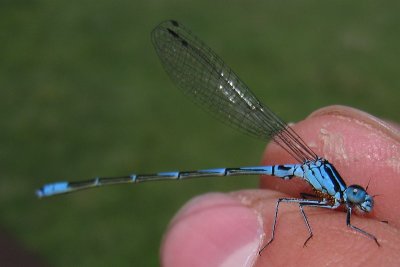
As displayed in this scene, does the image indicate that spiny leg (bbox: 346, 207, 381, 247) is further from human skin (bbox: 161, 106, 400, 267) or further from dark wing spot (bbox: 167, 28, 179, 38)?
dark wing spot (bbox: 167, 28, 179, 38)

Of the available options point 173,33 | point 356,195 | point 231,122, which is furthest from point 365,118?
point 173,33

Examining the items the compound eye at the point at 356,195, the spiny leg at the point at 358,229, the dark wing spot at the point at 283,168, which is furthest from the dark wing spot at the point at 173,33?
the spiny leg at the point at 358,229

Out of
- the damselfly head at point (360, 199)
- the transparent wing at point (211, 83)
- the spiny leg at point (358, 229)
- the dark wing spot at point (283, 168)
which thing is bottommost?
the spiny leg at point (358, 229)

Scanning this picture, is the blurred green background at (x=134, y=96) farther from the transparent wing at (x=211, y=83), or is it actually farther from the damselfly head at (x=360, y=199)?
the damselfly head at (x=360, y=199)

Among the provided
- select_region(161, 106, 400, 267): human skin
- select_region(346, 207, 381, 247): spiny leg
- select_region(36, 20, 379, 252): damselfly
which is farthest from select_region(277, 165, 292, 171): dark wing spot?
select_region(346, 207, 381, 247): spiny leg

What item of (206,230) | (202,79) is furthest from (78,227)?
(206,230)

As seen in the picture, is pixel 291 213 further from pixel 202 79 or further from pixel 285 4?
pixel 285 4
